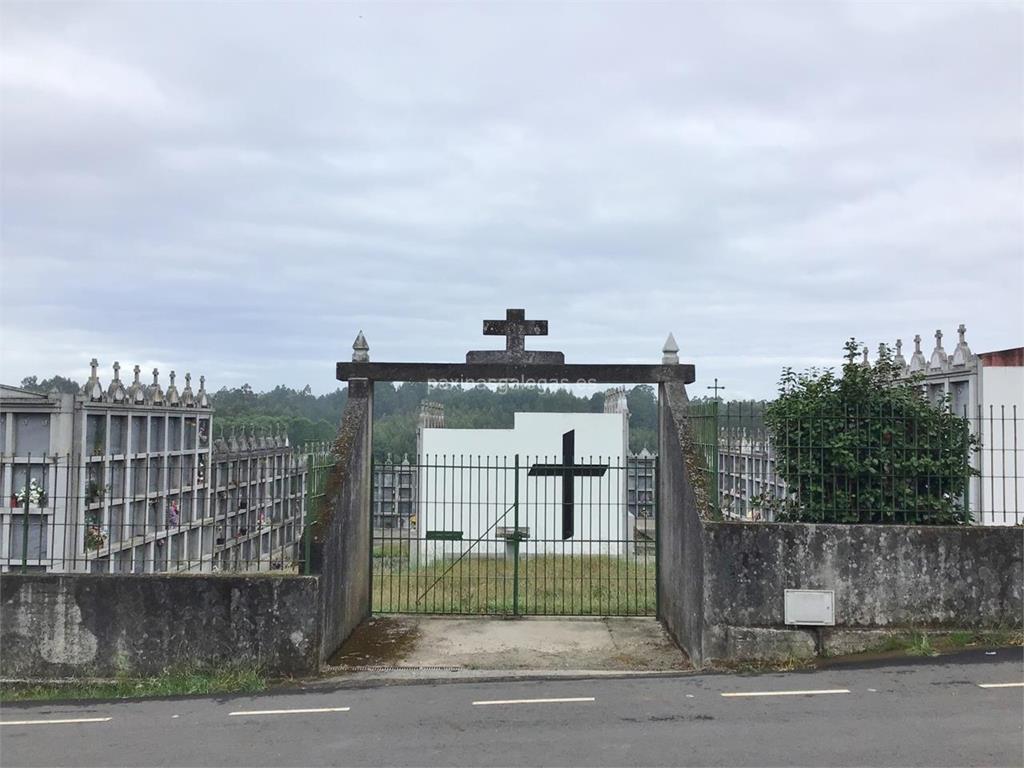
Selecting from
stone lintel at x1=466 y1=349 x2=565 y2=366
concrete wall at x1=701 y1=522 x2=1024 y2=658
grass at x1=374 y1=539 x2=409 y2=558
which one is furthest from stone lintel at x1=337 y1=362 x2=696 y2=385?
concrete wall at x1=701 y1=522 x2=1024 y2=658

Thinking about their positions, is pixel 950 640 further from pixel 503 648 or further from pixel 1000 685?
pixel 503 648

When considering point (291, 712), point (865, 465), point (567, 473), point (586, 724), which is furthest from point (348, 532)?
point (865, 465)

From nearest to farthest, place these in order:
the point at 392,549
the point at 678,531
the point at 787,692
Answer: the point at 787,692 → the point at 678,531 → the point at 392,549

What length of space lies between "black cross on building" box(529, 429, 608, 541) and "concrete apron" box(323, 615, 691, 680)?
1.36 metres

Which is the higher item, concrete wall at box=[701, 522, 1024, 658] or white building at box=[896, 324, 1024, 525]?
white building at box=[896, 324, 1024, 525]

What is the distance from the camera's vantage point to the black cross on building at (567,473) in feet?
33.5

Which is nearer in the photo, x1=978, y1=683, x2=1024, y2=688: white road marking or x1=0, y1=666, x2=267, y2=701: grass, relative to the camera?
x1=978, y1=683, x2=1024, y2=688: white road marking

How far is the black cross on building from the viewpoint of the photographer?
33.5 ft

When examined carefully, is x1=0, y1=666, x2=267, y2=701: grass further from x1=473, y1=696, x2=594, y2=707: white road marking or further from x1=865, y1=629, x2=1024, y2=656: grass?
x1=865, y1=629, x2=1024, y2=656: grass

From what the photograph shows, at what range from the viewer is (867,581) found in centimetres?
757

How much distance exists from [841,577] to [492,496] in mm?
17766

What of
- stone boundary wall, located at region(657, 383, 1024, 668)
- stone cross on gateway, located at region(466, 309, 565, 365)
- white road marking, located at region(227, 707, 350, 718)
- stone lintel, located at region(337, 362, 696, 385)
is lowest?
white road marking, located at region(227, 707, 350, 718)

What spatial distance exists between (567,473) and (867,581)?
4173 mm

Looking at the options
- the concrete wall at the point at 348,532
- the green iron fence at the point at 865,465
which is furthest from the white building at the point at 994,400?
the concrete wall at the point at 348,532
